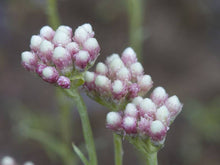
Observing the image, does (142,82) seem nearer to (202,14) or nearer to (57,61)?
(57,61)

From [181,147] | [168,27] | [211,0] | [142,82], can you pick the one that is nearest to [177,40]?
[168,27]

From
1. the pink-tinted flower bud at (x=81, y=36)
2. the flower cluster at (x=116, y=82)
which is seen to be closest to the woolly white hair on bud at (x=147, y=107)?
the flower cluster at (x=116, y=82)

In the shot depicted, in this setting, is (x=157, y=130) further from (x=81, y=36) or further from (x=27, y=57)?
(x=27, y=57)

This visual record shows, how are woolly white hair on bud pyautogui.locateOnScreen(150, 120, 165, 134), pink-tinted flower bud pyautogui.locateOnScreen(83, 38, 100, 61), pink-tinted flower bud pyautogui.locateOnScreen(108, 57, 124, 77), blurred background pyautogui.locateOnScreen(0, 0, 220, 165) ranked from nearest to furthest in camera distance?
woolly white hair on bud pyautogui.locateOnScreen(150, 120, 165, 134)
pink-tinted flower bud pyautogui.locateOnScreen(83, 38, 100, 61)
pink-tinted flower bud pyautogui.locateOnScreen(108, 57, 124, 77)
blurred background pyautogui.locateOnScreen(0, 0, 220, 165)

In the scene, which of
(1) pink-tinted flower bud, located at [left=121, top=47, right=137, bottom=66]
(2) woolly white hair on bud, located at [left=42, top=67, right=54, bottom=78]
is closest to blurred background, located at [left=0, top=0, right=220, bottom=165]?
(1) pink-tinted flower bud, located at [left=121, top=47, right=137, bottom=66]

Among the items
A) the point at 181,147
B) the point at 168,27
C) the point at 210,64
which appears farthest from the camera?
the point at 168,27

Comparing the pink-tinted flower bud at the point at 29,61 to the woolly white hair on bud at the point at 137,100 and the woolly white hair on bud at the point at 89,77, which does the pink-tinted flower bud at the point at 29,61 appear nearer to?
the woolly white hair on bud at the point at 89,77

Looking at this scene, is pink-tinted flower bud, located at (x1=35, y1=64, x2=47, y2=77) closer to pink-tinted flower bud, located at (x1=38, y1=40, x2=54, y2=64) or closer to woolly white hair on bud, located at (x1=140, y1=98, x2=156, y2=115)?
pink-tinted flower bud, located at (x1=38, y1=40, x2=54, y2=64)

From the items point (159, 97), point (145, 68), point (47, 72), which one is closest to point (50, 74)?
point (47, 72)
